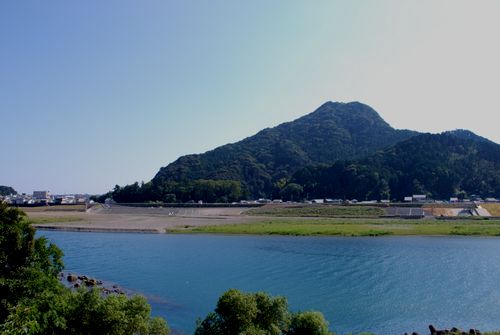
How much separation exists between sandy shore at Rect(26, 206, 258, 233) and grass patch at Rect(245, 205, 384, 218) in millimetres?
7378

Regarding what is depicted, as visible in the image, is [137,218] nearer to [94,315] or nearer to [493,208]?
[493,208]

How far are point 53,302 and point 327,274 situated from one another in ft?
89.2

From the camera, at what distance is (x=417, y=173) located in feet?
486

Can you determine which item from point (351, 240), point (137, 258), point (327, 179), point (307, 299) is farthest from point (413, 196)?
point (307, 299)

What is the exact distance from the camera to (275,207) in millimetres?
118625

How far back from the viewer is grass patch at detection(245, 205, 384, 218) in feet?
337

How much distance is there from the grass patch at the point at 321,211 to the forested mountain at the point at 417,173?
39.7 metres

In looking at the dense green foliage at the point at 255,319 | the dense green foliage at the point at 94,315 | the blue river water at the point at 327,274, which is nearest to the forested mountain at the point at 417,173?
the blue river water at the point at 327,274

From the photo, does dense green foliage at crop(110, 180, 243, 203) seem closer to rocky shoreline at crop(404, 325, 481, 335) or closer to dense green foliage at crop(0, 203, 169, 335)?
rocky shoreline at crop(404, 325, 481, 335)

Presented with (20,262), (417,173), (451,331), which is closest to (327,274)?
(451,331)

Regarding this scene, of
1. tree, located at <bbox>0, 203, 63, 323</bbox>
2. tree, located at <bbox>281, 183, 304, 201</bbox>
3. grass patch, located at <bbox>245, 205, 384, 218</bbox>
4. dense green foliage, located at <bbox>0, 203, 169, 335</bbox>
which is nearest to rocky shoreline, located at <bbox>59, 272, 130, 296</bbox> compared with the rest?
tree, located at <bbox>0, 203, 63, 323</bbox>

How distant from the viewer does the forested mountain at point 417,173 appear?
144125mm

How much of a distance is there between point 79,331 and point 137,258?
33046mm

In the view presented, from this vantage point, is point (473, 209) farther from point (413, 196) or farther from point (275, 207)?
point (275, 207)
